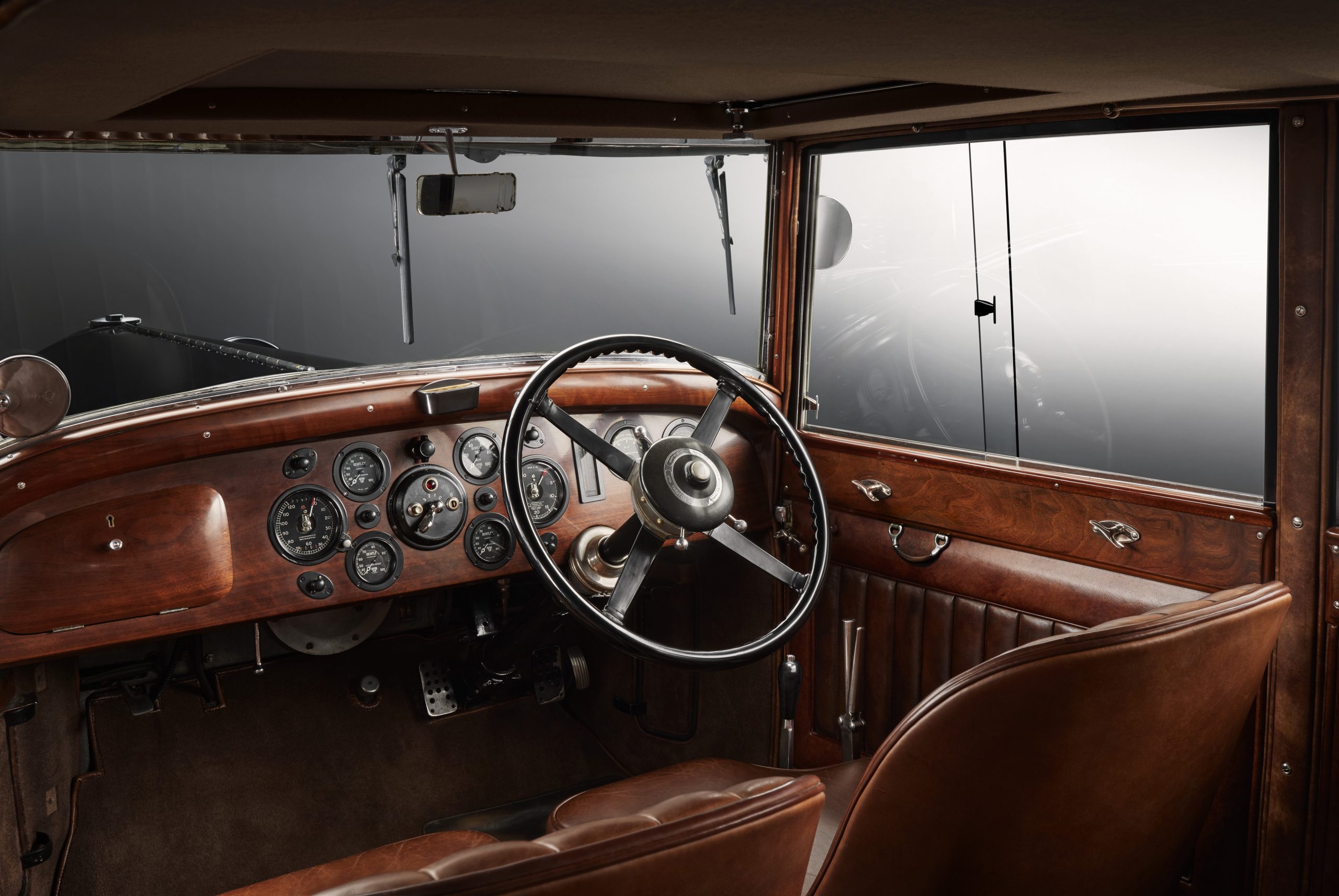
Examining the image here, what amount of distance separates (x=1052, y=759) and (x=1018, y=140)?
1.43 metres

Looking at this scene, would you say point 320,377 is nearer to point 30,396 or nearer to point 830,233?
point 30,396

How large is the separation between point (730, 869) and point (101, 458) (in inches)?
67.0

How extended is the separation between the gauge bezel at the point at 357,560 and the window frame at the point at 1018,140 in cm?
112

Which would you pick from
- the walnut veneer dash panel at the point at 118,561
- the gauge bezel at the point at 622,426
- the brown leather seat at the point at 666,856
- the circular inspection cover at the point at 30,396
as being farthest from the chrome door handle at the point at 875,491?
the circular inspection cover at the point at 30,396

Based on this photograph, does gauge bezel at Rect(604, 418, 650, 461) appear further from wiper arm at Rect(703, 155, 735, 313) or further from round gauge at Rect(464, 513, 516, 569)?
wiper arm at Rect(703, 155, 735, 313)

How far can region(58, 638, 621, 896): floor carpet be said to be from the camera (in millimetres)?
2723

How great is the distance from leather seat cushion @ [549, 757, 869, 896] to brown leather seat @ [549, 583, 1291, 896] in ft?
1.87

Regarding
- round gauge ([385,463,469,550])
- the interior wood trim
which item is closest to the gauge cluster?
round gauge ([385,463,469,550])

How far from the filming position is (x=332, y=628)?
9.37 feet

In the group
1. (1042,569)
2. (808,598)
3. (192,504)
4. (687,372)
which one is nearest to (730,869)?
(808,598)

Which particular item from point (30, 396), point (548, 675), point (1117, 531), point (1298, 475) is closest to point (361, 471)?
point (30, 396)

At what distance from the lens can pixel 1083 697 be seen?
1380mm

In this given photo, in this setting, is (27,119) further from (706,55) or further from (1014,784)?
(1014,784)

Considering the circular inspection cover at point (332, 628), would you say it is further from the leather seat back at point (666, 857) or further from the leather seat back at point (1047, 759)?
the leather seat back at point (666, 857)
